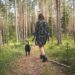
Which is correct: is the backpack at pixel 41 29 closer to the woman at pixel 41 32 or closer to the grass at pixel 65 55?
the woman at pixel 41 32

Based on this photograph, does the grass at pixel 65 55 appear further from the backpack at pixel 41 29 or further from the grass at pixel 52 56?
the backpack at pixel 41 29

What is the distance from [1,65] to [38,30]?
2859mm

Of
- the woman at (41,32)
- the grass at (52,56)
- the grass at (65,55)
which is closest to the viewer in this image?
the grass at (52,56)

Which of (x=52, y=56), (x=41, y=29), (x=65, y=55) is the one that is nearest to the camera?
(x=41, y=29)

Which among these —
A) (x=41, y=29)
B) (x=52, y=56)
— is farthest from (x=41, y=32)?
(x=52, y=56)

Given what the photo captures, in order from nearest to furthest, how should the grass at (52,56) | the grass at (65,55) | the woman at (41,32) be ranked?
the grass at (52,56) < the grass at (65,55) < the woman at (41,32)

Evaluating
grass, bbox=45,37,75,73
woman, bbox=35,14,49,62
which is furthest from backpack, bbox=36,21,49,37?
grass, bbox=45,37,75,73

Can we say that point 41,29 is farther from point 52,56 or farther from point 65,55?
point 52,56

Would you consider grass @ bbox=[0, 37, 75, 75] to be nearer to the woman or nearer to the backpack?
the woman

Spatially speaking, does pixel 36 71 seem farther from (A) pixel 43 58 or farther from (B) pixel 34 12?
(B) pixel 34 12

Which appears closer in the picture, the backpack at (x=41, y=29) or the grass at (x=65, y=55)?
the grass at (x=65, y=55)

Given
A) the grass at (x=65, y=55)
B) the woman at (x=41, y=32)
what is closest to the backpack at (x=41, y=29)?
the woman at (x=41, y=32)

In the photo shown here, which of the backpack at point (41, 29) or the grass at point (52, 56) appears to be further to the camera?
the backpack at point (41, 29)

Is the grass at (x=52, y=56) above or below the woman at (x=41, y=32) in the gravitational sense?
below
